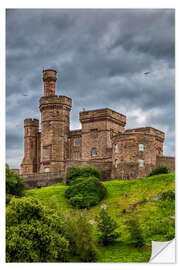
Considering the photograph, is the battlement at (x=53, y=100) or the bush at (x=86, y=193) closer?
the bush at (x=86, y=193)

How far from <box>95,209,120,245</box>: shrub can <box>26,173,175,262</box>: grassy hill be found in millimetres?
446

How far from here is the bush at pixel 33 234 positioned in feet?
67.3

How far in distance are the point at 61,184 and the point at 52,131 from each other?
8.27 metres

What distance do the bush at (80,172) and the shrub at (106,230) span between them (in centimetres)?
1364

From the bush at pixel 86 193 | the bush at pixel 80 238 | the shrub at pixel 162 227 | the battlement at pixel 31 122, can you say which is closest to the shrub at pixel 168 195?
the shrub at pixel 162 227

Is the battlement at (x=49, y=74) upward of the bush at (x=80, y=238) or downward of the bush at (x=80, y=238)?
upward

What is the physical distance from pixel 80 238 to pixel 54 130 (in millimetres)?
27292

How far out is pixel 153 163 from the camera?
133 feet

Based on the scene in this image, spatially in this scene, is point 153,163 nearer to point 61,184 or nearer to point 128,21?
point 61,184

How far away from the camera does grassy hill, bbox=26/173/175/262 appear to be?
23.3 metres

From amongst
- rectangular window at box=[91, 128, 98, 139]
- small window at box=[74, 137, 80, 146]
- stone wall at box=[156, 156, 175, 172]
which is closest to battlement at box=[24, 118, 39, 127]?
small window at box=[74, 137, 80, 146]

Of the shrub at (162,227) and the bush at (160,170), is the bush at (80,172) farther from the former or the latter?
the shrub at (162,227)
